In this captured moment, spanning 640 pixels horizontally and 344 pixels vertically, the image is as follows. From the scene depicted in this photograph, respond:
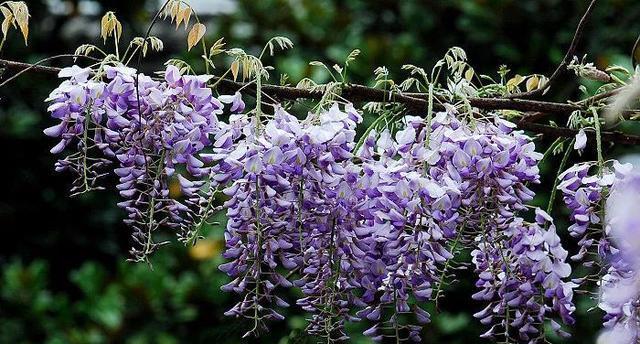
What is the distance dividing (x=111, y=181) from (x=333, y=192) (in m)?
1.90

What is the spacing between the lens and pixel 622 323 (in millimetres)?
934

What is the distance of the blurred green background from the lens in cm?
252

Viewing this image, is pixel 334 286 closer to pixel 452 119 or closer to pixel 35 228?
pixel 452 119

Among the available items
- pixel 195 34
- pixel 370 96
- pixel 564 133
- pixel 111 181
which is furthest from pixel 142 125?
pixel 111 181

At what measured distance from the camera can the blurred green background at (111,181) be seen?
252 centimetres

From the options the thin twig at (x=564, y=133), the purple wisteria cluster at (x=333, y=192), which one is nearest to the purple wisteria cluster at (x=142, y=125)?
the purple wisteria cluster at (x=333, y=192)

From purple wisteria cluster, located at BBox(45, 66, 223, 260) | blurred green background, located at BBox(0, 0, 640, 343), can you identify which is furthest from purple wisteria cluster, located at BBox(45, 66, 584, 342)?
blurred green background, located at BBox(0, 0, 640, 343)

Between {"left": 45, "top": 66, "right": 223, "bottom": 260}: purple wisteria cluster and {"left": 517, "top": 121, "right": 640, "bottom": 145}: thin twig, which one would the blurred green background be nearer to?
{"left": 517, "top": 121, "right": 640, "bottom": 145}: thin twig

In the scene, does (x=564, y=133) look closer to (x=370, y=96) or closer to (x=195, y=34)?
(x=370, y=96)

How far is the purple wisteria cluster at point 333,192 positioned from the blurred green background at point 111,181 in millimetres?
1440

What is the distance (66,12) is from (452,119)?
225cm

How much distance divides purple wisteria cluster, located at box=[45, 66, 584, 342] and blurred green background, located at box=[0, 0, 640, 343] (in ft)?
4.72

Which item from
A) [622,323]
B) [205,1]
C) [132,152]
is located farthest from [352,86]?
[205,1]

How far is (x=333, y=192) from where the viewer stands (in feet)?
3.01
